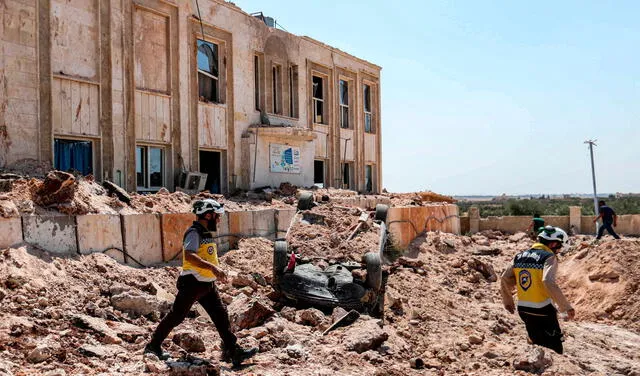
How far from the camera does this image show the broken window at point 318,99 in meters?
23.4

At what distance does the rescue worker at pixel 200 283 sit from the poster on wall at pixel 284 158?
42.4 feet

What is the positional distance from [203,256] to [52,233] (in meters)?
3.50

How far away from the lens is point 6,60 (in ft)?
39.3

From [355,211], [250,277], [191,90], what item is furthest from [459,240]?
[250,277]

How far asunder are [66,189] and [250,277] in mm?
3278

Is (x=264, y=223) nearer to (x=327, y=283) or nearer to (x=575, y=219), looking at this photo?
(x=327, y=283)

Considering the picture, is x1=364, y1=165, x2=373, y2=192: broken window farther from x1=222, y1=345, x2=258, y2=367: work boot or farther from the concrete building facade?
x1=222, y1=345, x2=258, y2=367: work boot

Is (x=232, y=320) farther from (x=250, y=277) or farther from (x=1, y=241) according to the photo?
(x=1, y=241)

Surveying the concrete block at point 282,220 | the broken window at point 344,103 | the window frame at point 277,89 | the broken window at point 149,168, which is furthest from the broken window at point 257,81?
the concrete block at point 282,220

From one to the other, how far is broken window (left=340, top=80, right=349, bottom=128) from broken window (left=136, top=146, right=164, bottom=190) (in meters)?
10.8

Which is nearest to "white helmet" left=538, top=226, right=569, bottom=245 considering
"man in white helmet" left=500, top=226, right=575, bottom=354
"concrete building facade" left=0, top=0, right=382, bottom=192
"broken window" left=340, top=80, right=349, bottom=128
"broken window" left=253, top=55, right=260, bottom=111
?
"man in white helmet" left=500, top=226, right=575, bottom=354

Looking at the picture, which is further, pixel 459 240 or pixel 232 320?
pixel 459 240

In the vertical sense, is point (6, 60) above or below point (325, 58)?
below

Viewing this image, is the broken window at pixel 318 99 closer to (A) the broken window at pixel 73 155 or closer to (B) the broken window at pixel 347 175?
(B) the broken window at pixel 347 175
